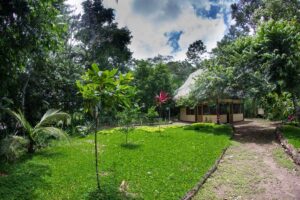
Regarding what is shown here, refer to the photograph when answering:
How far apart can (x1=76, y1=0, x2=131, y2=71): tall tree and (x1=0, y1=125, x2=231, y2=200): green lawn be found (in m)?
16.0

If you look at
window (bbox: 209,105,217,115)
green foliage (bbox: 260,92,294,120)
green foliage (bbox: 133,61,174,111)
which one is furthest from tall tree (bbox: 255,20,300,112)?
green foliage (bbox: 133,61,174,111)

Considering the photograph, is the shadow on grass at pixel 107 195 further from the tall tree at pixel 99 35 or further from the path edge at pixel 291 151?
the tall tree at pixel 99 35

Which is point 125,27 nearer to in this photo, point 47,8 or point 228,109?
A: point 228,109

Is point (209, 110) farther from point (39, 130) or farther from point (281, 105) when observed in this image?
point (39, 130)

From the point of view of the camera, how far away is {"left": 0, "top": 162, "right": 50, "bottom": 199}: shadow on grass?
5.48m

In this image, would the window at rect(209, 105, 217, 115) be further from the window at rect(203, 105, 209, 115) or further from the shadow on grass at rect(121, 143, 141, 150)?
the shadow on grass at rect(121, 143, 141, 150)

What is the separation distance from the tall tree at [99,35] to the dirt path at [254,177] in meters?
17.9

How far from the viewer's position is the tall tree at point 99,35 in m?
25.2

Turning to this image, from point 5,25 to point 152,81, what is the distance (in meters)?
21.1

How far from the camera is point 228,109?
2561 centimetres

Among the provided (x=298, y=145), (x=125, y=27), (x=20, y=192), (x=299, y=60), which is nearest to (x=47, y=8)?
(x=20, y=192)

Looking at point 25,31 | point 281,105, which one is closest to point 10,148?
point 25,31

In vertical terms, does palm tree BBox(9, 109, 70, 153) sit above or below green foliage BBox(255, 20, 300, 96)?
below

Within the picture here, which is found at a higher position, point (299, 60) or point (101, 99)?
point (299, 60)
